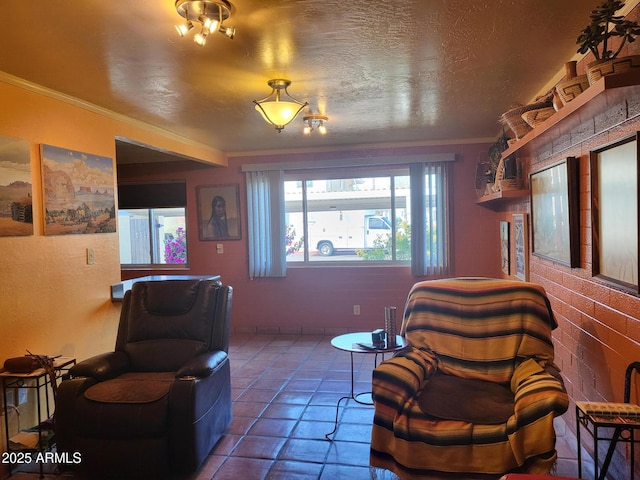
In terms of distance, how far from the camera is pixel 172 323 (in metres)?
2.90

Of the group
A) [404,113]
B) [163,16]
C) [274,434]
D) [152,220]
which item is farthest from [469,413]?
[152,220]

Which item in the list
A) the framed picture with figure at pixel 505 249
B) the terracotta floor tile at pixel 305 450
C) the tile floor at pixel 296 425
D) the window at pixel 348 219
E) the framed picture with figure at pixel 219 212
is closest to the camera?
the tile floor at pixel 296 425

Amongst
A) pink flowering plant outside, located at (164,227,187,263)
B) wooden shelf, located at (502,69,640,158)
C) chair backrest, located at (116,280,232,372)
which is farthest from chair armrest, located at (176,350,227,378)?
pink flowering plant outside, located at (164,227,187,263)

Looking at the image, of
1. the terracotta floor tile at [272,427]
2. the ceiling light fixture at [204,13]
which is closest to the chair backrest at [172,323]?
the terracotta floor tile at [272,427]

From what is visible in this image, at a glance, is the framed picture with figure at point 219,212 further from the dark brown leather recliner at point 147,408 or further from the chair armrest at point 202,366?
the chair armrest at point 202,366

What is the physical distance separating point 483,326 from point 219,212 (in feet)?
12.8

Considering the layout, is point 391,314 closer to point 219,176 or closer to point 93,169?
point 93,169

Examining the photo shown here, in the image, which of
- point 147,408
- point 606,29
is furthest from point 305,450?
point 606,29

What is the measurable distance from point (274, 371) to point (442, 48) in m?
3.04

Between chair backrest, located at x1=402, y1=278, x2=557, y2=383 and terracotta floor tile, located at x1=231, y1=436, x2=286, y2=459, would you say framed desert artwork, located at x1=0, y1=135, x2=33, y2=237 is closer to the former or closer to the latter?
terracotta floor tile, located at x1=231, y1=436, x2=286, y2=459

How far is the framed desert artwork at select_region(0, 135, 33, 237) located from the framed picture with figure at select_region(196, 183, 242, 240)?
9.66 feet

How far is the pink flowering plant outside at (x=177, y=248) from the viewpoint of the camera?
5765 mm

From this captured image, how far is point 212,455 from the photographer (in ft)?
8.36

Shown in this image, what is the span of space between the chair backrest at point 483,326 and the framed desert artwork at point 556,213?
297 millimetres
